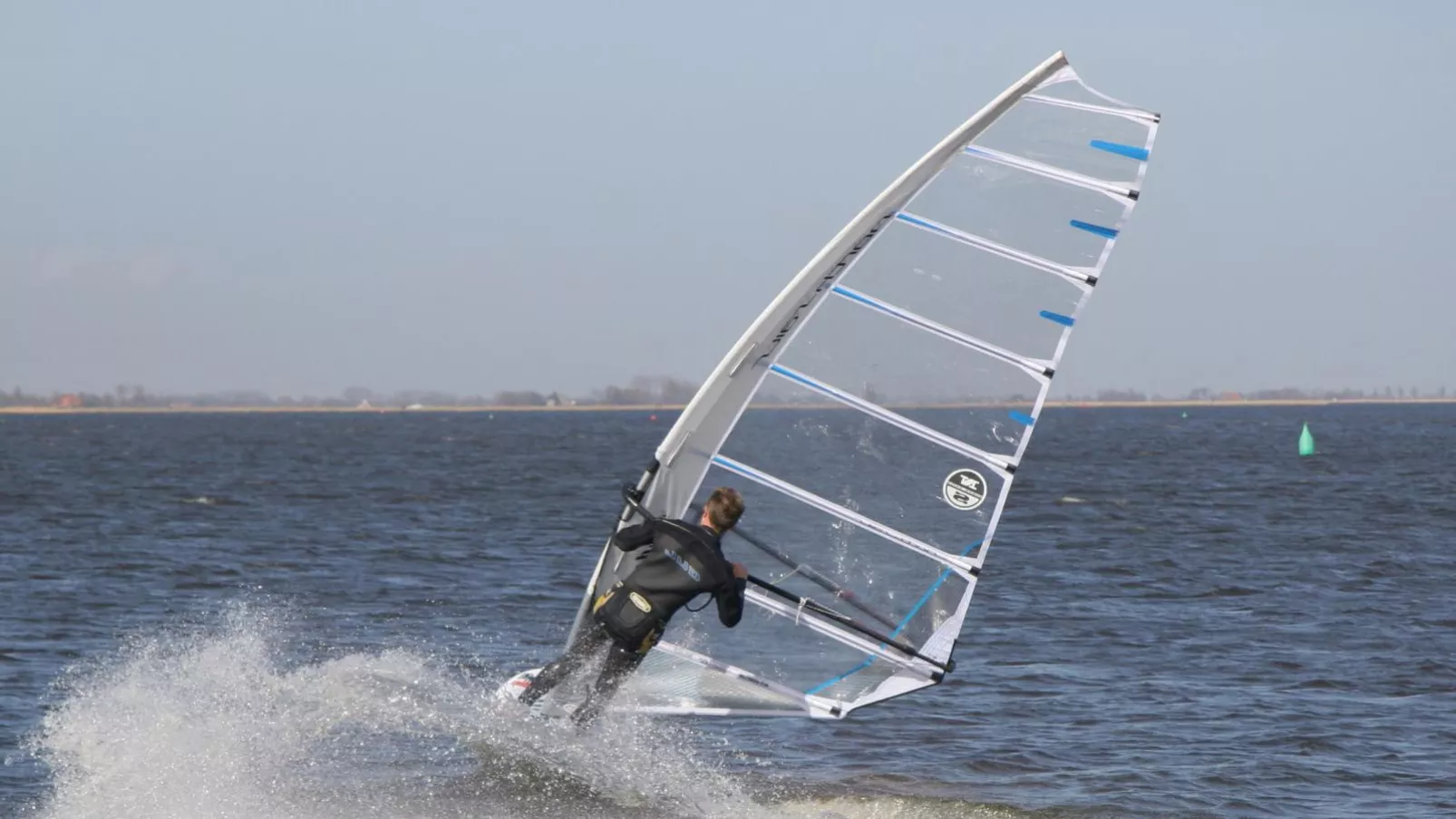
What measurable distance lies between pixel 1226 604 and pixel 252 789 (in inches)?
365

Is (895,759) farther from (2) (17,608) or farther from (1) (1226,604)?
(2) (17,608)

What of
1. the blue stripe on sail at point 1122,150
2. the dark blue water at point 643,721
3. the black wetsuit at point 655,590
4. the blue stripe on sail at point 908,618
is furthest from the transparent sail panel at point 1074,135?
the dark blue water at point 643,721

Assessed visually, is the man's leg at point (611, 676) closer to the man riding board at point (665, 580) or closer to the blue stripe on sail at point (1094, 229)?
the man riding board at point (665, 580)

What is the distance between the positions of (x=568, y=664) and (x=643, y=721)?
0.51m

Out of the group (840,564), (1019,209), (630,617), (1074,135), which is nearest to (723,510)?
(630,617)

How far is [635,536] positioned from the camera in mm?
5504

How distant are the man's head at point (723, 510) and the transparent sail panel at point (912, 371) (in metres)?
0.56

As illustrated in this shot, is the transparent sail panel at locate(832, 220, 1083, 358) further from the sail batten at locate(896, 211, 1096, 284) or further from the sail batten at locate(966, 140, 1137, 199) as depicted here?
the sail batten at locate(966, 140, 1137, 199)

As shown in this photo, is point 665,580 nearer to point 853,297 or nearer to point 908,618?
point 908,618

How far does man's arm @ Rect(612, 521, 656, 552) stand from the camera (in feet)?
18.0

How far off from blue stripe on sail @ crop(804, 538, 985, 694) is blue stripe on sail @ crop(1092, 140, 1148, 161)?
57.7 inches

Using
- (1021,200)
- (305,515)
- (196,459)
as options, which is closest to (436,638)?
(1021,200)

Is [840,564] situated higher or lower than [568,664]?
higher

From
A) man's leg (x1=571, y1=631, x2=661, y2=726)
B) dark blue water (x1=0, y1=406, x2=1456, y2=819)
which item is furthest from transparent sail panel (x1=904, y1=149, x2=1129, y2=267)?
dark blue water (x1=0, y1=406, x2=1456, y2=819)
